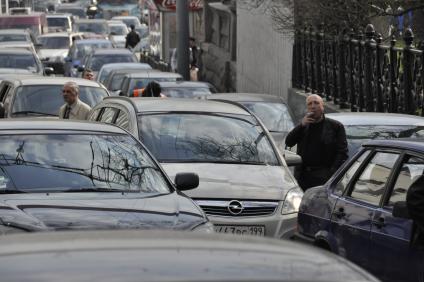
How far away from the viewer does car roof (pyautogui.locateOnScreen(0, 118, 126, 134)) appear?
29.1 ft

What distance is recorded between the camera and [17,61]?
29953mm

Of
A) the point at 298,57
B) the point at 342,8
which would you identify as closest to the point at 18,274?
the point at 342,8

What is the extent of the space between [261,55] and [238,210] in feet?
80.3

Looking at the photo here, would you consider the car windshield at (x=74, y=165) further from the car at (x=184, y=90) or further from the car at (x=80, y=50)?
the car at (x=80, y=50)

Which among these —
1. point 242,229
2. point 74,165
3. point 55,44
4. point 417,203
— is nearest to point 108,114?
point 242,229

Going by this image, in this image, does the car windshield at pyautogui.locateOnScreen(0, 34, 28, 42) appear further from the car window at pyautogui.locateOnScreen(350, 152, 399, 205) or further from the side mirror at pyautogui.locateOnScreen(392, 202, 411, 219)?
the side mirror at pyautogui.locateOnScreen(392, 202, 411, 219)

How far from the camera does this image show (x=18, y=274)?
11.9 feet

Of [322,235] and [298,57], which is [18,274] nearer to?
[322,235]

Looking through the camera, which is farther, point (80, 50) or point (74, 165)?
point (80, 50)

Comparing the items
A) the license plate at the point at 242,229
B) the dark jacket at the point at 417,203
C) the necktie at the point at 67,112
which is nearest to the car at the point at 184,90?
the necktie at the point at 67,112

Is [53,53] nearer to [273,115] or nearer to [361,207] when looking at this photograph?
[273,115]

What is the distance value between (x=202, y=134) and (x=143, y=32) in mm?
64978

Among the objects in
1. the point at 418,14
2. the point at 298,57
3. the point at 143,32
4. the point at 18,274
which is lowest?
the point at 143,32

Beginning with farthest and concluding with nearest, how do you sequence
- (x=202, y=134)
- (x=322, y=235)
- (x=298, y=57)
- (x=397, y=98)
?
(x=298, y=57), (x=397, y=98), (x=202, y=134), (x=322, y=235)
